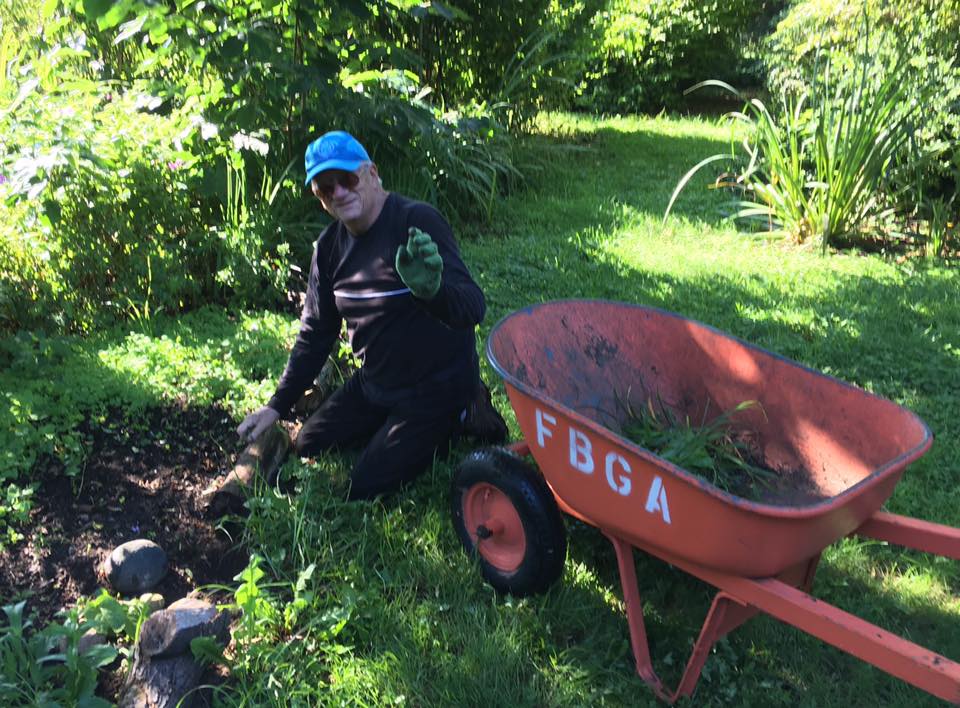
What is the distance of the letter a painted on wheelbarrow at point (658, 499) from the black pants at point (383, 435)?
45.2 inches

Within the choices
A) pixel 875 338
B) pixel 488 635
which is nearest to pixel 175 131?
pixel 488 635

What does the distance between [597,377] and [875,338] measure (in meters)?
2.15

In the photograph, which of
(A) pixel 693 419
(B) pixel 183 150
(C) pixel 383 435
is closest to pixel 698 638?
(A) pixel 693 419

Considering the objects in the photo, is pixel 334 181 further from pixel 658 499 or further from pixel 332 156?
pixel 658 499

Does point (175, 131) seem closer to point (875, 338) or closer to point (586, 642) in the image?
point (586, 642)

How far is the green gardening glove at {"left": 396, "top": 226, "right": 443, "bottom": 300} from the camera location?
218 cm

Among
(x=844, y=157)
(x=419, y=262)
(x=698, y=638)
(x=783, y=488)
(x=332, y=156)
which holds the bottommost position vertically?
(x=698, y=638)

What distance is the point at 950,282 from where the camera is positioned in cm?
493

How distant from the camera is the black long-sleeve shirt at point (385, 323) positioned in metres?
2.67

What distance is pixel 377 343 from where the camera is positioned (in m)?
2.82

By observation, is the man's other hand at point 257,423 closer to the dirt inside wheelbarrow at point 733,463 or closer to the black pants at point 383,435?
the black pants at point 383,435

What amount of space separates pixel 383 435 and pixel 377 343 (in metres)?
0.36

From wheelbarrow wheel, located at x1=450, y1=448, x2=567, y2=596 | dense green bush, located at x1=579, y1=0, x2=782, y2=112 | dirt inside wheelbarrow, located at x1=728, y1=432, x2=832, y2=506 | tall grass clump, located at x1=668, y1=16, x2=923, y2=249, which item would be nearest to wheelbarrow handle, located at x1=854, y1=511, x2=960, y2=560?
dirt inside wheelbarrow, located at x1=728, y1=432, x2=832, y2=506

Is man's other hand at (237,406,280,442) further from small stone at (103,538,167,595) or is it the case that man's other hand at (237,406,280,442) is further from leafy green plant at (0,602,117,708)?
leafy green plant at (0,602,117,708)
